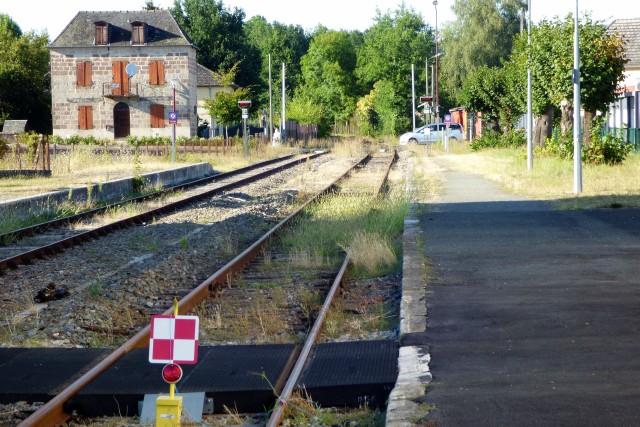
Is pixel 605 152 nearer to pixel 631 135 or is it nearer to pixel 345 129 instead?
pixel 631 135

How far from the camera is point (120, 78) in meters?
63.0

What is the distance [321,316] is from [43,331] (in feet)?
8.34

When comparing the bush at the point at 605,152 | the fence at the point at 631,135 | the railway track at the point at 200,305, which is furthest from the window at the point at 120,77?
the railway track at the point at 200,305

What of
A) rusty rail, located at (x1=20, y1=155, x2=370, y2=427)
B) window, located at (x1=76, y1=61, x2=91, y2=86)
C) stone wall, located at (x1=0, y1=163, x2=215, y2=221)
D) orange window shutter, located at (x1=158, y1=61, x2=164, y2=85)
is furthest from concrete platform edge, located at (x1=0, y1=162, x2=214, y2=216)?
window, located at (x1=76, y1=61, x2=91, y2=86)

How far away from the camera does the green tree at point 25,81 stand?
6731 cm

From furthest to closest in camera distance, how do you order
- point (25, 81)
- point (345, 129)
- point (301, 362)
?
point (345, 129) < point (25, 81) < point (301, 362)

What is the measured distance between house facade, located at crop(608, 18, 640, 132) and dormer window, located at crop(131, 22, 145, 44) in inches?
1264

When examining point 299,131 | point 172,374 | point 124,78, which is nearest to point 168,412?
point 172,374

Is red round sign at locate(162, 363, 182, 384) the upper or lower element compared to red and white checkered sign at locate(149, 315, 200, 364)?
lower

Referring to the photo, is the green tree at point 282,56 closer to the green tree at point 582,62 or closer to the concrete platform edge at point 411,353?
the green tree at point 582,62

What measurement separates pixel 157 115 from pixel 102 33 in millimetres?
6385

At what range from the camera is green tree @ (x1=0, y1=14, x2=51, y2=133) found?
67.3 m

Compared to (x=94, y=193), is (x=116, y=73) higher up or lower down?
higher up

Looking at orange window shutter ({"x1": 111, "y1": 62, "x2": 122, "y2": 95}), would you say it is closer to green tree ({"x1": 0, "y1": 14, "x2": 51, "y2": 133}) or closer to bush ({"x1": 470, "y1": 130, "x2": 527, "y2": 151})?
green tree ({"x1": 0, "y1": 14, "x2": 51, "y2": 133})
